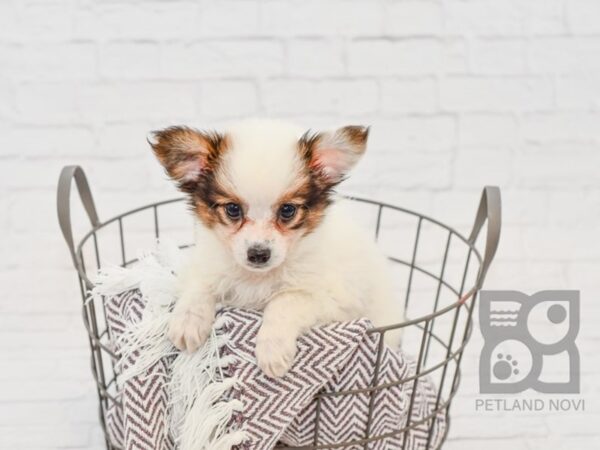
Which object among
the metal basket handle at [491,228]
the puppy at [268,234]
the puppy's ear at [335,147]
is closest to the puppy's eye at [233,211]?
the puppy at [268,234]

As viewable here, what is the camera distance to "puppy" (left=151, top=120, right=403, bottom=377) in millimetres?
1327

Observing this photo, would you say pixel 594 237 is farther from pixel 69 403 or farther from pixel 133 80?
pixel 69 403

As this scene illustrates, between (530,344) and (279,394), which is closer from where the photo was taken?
(279,394)

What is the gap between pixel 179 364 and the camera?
135 centimetres

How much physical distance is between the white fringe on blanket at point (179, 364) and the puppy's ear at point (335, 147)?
34cm

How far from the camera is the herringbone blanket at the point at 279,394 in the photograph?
1295mm

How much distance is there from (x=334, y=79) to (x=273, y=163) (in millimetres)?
904

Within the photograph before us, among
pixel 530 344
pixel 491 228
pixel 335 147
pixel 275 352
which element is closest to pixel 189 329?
pixel 275 352

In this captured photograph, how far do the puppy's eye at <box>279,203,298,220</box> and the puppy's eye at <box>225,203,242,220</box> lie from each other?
7cm

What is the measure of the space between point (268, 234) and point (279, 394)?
28 cm

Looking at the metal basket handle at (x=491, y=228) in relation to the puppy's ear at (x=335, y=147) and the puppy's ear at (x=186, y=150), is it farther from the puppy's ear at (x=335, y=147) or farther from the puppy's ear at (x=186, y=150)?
the puppy's ear at (x=186, y=150)

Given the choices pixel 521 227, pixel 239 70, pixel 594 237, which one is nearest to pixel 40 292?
pixel 239 70

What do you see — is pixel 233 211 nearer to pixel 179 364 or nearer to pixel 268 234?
pixel 268 234

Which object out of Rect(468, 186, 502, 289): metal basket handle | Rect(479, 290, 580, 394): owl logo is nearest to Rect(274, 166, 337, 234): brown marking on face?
Rect(468, 186, 502, 289): metal basket handle
